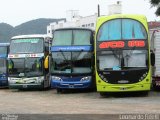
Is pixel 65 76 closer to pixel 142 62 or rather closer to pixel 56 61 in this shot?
pixel 56 61

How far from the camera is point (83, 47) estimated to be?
87.6ft

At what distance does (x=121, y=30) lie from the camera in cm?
2352

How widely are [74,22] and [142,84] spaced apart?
59.4 m

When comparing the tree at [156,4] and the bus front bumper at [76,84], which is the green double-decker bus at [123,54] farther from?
the bus front bumper at [76,84]

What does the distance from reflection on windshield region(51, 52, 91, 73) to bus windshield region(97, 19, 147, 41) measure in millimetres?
3122

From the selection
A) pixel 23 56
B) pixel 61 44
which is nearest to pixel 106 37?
pixel 61 44

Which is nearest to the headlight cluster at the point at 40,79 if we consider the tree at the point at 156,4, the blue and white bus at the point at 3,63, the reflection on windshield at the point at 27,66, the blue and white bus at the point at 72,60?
the reflection on windshield at the point at 27,66

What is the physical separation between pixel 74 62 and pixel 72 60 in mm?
152

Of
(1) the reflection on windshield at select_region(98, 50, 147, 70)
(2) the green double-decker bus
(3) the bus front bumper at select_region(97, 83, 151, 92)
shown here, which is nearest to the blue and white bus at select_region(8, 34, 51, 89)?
(2) the green double-decker bus

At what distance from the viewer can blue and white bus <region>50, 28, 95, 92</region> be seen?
2642cm

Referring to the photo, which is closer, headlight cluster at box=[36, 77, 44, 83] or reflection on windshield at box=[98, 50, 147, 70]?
Answer: reflection on windshield at box=[98, 50, 147, 70]

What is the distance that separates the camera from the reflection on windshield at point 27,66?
30.2 meters

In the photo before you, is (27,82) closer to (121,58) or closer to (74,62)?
(74,62)

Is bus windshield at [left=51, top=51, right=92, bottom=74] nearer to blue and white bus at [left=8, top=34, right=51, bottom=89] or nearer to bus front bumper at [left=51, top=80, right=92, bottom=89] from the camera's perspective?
bus front bumper at [left=51, top=80, right=92, bottom=89]
